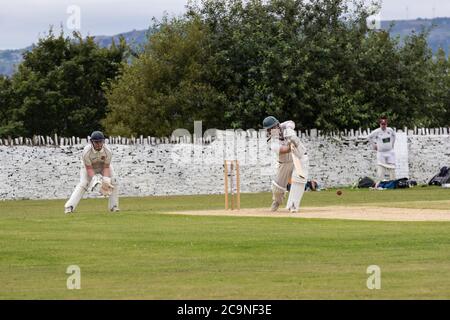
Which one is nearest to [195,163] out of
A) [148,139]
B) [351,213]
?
[148,139]

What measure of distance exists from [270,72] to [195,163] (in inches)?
252

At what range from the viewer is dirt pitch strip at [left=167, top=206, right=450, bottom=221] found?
2655cm

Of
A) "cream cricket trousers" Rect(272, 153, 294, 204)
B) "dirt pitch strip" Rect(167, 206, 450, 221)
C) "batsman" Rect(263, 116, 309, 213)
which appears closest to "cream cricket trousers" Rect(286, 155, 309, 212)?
"batsman" Rect(263, 116, 309, 213)

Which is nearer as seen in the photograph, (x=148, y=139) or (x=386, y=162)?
(x=386, y=162)

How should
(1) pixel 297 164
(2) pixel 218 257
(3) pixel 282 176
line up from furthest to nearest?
1. (3) pixel 282 176
2. (1) pixel 297 164
3. (2) pixel 218 257

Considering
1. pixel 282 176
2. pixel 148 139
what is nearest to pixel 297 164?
pixel 282 176

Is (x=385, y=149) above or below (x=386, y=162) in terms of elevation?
above

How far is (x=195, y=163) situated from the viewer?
4634 centimetres

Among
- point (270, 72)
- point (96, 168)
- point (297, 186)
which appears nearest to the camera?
point (297, 186)

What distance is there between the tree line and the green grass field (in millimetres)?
22413

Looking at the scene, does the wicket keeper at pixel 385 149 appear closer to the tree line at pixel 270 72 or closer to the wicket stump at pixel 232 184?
the tree line at pixel 270 72

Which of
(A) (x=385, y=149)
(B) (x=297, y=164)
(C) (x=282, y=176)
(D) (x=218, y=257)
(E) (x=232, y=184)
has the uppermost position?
(B) (x=297, y=164)

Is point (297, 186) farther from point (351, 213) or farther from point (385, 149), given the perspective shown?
point (385, 149)
